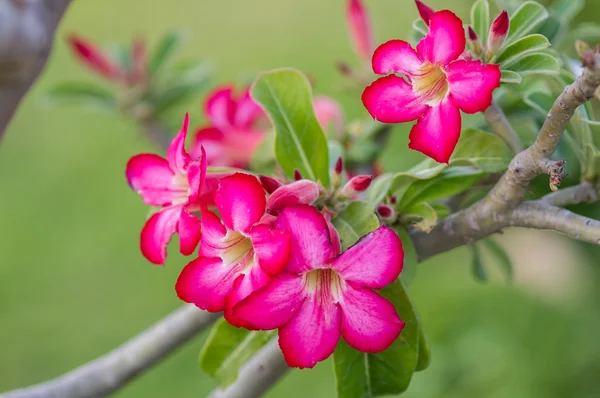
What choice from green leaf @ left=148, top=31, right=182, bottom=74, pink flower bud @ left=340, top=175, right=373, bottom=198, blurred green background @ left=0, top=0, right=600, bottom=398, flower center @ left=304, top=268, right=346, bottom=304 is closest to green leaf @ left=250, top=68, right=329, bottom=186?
pink flower bud @ left=340, top=175, right=373, bottom=198

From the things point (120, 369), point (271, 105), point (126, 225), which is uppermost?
point (271, 105)

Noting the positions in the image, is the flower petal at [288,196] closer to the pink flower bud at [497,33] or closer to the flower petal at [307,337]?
the flower petal at [307,337]

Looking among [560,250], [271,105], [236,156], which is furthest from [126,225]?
[271,105]

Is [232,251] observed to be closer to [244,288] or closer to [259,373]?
[244,288]

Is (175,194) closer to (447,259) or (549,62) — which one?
(549,62)

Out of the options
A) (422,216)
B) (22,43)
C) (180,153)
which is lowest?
(422,216)

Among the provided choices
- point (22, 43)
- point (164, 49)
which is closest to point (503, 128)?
point (22, 43)
